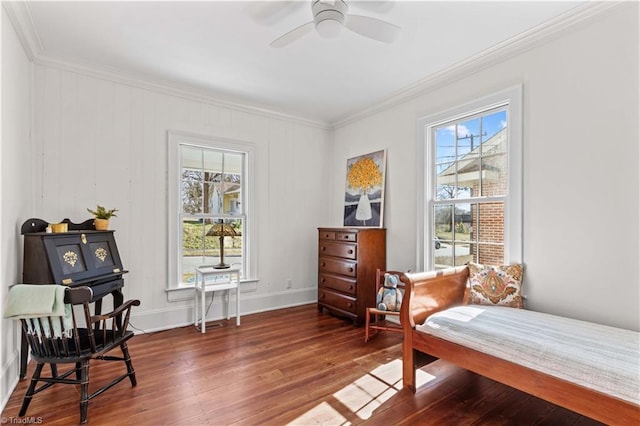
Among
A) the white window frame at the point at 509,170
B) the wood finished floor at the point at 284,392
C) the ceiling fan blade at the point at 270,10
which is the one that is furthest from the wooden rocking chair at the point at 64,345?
the white window frame at the point at 509,170

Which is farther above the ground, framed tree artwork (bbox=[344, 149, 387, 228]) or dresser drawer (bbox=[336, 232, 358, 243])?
framed tree artwork (bbox=[344, 149, 387, 228])

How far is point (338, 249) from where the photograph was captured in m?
4.07

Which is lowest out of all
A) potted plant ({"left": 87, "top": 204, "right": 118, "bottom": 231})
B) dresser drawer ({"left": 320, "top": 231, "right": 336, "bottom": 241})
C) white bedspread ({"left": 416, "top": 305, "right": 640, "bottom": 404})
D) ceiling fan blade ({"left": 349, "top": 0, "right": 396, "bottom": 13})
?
white bedspread ({"left": 416, "top": 305, "right": 640, "bottom": 404})

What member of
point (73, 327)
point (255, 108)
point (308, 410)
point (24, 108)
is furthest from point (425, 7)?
point (24, 108)

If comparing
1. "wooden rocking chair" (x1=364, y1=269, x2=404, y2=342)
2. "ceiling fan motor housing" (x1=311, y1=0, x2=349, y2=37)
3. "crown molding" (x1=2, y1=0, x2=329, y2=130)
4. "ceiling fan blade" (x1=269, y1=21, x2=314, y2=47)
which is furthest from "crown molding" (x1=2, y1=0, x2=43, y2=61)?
"wooden rocking chair" (x1=364, y1=269, x2=404, y2=342)

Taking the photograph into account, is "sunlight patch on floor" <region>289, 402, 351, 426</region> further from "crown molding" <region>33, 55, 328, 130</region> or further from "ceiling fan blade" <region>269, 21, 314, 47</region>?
"crown molding" <region>33, 55, 328, 130</region>

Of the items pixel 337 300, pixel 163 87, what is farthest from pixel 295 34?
pixel 337 300

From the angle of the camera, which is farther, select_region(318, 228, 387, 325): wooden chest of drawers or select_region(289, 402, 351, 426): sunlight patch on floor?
select_region(318, 228, 387, 325): wooden chest of drawers

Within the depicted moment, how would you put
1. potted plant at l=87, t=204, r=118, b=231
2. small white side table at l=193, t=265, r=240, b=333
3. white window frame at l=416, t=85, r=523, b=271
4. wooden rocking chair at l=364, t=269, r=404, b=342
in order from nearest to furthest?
white window frame at l=416, t=85, r=523, b=271
potted plant at l=87, t=204, r=118, b=231
wooden rocking chair at l=364, t=269, r=404, b=342
small white side table at l=193, t=265, r=240, b=333

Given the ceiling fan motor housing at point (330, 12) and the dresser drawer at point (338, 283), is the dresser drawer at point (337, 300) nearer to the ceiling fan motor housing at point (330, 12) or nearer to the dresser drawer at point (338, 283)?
the dresser drawer at point (338, 283)

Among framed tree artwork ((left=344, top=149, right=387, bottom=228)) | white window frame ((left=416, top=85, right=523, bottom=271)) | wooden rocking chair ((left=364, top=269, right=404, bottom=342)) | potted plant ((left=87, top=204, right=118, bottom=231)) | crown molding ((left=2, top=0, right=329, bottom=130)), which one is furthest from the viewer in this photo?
framed tree artwork ((left=344, top=149, right=387, bottom=228))

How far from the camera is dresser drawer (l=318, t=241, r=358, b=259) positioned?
12.6ft

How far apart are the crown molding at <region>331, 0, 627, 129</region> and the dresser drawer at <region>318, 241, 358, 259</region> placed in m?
1.82

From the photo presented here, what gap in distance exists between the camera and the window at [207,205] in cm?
374
